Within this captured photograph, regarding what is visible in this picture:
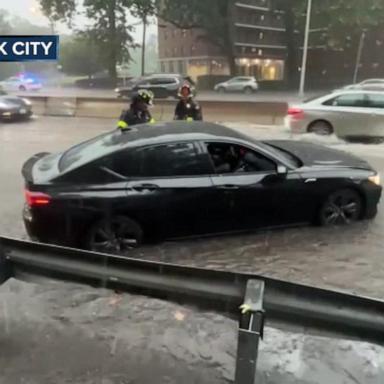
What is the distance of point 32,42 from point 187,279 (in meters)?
3.10

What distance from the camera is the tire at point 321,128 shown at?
12.9 metres

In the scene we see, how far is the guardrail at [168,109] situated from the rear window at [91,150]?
37.2 ft

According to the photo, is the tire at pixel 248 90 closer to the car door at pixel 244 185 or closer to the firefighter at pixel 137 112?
the firefighter at pixel 137 112

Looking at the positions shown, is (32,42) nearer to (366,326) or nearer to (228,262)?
(228,262)

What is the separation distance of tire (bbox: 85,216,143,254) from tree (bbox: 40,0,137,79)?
3495 cm

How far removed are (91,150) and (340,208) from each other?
2898mm

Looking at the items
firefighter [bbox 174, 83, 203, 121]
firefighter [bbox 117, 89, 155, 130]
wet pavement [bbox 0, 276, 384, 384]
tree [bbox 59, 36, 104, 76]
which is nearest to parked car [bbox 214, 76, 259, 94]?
tree [bbox 59, 36, 104, 76]

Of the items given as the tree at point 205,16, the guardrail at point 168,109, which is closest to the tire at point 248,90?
the tree at point 205,16

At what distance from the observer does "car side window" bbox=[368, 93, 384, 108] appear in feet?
41.8

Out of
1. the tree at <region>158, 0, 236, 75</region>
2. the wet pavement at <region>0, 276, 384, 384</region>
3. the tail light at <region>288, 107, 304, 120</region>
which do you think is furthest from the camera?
the tree at <region>158, 0, 236, 75</region>

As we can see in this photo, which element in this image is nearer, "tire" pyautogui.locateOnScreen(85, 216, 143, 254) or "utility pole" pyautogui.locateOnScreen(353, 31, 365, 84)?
"tire" pyautogui.locateOnScreen(85, 216, 143, 254)

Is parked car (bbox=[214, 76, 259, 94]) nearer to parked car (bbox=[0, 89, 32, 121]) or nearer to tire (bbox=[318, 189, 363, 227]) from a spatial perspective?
parked car (bbox=[0, 89, 32, 121])

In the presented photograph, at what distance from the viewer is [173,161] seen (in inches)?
211

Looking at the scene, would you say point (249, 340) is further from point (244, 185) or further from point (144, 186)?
point (244, 185)
